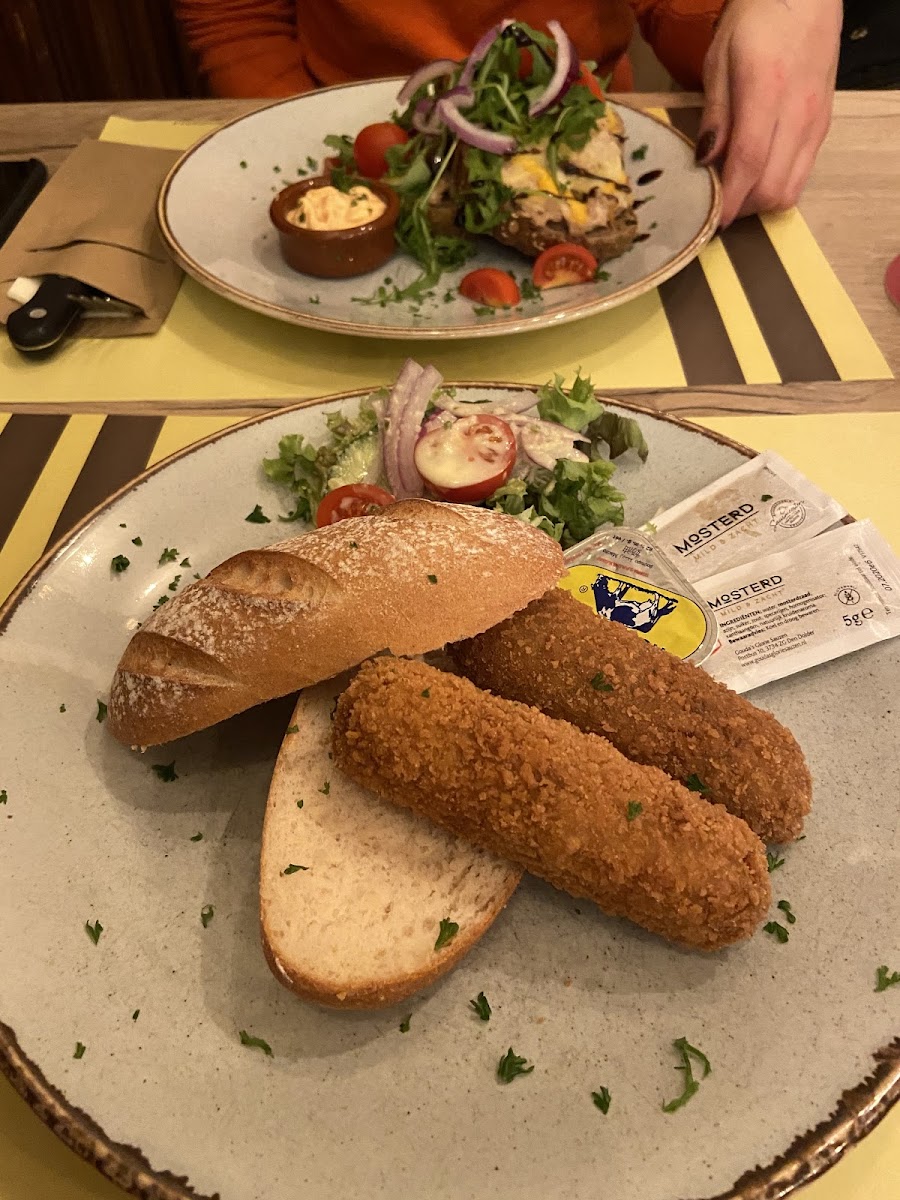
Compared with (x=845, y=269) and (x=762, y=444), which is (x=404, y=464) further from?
(x=845, y=269)

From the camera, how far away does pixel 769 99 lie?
336cm

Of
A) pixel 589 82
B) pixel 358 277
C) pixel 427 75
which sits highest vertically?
pixel 427 75

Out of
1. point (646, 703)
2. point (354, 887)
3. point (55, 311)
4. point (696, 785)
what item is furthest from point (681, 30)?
point (354, 887)

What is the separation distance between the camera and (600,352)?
2965 mm

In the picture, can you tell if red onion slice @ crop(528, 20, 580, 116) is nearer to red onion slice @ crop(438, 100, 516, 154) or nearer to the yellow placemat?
red onion slice @ crop(438, 100, 516, 154)

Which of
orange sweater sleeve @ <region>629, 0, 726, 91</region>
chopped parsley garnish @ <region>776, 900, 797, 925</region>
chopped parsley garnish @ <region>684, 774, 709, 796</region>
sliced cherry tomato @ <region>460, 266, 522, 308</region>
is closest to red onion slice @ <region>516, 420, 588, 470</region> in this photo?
sliced cherry tomato @ <region>460, 266, 522, 308</region>

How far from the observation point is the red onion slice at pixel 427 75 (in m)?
3.56

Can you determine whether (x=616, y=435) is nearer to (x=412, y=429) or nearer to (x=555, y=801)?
(x=412, y=429)

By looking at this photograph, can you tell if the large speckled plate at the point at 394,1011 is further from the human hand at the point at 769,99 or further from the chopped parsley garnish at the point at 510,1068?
the human hand at the point at 769,99

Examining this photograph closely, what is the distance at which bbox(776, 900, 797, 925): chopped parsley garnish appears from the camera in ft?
5.41

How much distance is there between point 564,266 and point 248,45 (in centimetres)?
264

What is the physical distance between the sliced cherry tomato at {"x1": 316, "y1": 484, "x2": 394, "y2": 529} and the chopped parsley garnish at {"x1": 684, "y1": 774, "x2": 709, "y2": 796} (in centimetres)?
107

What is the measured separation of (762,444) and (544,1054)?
1.87 m

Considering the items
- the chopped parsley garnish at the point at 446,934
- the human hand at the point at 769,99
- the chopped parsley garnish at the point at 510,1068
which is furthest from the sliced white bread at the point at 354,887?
the human hand at the point at 769,99
